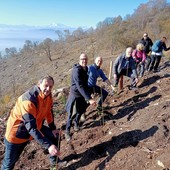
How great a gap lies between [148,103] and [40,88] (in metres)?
3.97

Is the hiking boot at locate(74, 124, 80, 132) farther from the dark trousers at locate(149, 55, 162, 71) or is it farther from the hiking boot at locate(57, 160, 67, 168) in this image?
the dark trousers at locate(149, 55, 162, 71)

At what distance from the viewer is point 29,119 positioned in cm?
392

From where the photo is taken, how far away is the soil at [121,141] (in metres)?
4.73

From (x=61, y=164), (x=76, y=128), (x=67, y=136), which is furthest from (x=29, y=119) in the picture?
(x=76, y=128)

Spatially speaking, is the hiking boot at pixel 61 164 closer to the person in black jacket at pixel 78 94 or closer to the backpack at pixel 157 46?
the person in black jacket at pixel 78 94

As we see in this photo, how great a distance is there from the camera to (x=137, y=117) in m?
6.33

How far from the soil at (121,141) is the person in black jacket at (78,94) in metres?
0.47

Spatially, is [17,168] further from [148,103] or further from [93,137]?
[148,103]

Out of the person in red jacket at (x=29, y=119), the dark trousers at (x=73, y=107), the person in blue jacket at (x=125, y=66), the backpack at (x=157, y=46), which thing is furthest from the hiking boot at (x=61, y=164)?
the backpack at (x=157, y=46)

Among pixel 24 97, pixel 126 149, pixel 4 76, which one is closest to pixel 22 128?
pixel 24 97

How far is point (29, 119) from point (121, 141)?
2.23m

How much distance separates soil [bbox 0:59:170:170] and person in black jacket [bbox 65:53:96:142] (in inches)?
18.3

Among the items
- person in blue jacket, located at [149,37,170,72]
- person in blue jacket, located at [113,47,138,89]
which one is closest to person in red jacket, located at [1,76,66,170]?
person in blue jacket, located at [113,47,138,89]

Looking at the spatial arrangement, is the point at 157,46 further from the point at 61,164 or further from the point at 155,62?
the point at 61,164
